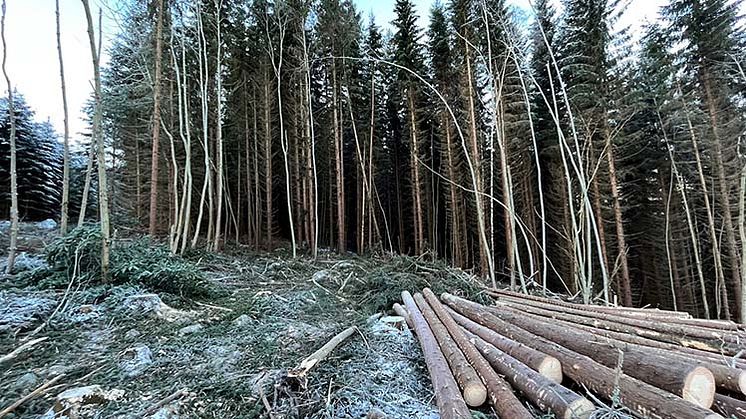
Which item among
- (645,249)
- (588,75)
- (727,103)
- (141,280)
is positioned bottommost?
(645,249)

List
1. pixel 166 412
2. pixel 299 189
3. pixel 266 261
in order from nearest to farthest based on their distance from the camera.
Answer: pixel 166 412
pixel 266 261
pixel 299 189

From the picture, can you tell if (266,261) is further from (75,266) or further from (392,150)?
(392,150)

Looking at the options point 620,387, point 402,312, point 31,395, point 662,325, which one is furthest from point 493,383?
point 31,395

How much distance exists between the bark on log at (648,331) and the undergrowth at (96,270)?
5.21m

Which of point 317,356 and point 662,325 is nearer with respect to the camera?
point 317,356

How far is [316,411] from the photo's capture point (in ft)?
7.68

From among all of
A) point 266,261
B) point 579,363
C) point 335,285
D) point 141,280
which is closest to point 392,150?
point 266,261

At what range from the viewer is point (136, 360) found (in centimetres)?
308

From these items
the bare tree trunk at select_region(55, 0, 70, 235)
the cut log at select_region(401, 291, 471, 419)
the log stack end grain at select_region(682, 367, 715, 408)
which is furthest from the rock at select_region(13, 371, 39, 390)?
the bare tree trunk at select_region(55, 0, 70, 235)

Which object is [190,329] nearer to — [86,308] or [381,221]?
[86,308]

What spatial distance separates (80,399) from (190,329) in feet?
4.69

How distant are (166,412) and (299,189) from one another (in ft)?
35.0

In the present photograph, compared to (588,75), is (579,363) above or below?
below

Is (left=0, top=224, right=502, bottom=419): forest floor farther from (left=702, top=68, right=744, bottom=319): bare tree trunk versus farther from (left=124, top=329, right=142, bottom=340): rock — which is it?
(left=702, top=68, right=744, bottom=319): bare tree trunk
